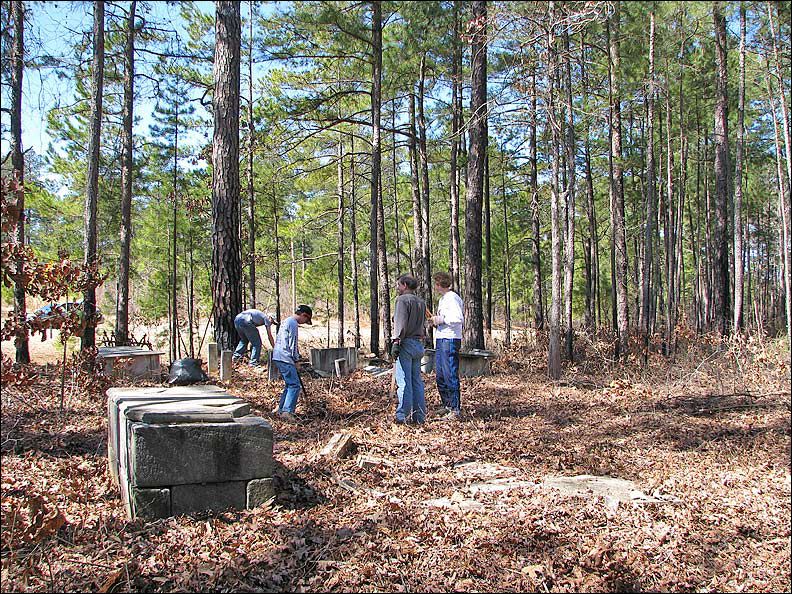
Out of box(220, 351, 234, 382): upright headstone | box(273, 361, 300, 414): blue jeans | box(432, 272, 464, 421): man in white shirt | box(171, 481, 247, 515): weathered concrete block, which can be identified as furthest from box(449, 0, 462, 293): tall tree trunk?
box(171, 481, 247, 515): weathered concrete block

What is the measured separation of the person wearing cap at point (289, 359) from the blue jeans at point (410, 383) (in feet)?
4.41

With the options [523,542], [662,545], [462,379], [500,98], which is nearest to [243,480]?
[523,542]

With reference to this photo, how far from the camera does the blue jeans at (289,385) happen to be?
796 centimetres

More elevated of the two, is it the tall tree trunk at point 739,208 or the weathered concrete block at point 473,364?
the tall tree trunk at point 739,208

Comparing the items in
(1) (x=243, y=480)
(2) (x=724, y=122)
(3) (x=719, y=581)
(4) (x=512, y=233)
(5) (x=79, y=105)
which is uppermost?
(5) (x=79, y=105)

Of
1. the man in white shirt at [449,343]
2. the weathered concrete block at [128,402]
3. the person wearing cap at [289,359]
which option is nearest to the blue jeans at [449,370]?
the man in white shirt at [449,343]

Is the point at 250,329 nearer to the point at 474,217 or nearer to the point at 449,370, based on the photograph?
the point at 449,370

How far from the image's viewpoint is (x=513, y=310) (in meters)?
42.1

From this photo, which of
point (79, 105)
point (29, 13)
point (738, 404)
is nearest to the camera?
point (738, 404)

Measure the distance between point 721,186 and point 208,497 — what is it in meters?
17.5

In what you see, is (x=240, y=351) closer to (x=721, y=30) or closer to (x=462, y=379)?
(x=462, y=379)

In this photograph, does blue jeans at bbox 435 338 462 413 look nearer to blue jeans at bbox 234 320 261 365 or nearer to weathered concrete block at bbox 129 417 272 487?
weathered concrete block at bbox 129 417 272 487

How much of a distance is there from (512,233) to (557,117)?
49.6ft

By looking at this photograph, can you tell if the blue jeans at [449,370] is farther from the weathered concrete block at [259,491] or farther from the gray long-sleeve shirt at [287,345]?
the weathered concrete block at [259,491]
